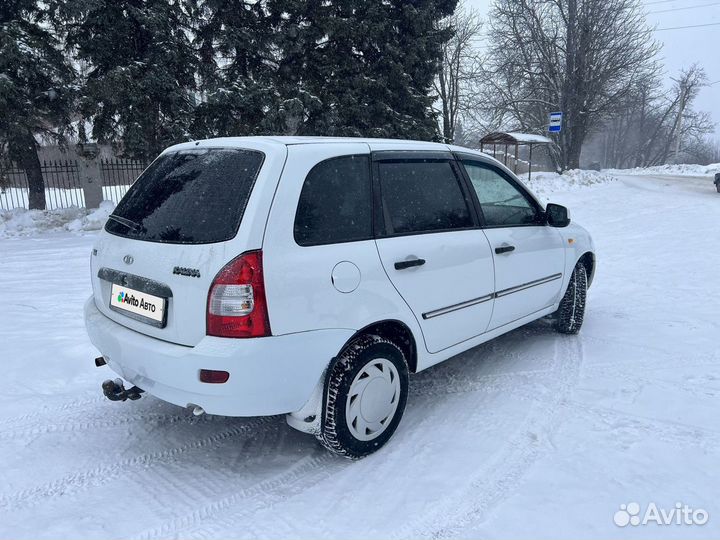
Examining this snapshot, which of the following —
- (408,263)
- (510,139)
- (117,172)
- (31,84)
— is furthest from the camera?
(510,139)

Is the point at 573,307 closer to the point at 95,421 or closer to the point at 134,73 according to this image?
the point at 95,421

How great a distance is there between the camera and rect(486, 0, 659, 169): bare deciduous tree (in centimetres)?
2667

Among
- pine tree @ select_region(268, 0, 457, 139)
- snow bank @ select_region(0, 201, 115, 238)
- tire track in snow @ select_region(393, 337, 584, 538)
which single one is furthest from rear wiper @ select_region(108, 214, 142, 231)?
pine tree @ select_region(268, 0, 457, 139)

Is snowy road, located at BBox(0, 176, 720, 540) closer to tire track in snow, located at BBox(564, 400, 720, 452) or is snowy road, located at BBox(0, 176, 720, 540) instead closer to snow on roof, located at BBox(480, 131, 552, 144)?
tire track in snow, located at BBox(564, 400, 720, 452)

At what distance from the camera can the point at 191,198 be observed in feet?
8.74

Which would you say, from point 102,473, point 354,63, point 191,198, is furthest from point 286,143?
point 354,63

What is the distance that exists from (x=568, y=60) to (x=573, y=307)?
89.5 feet

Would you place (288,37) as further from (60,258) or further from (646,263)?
(646,263)

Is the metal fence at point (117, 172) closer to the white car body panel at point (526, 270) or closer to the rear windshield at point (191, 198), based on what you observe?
the rear windshield at point (191, 198)

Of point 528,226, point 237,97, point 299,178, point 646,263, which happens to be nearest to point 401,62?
point 237,97

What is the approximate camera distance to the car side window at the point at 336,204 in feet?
8.36

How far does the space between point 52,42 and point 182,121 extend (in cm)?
393

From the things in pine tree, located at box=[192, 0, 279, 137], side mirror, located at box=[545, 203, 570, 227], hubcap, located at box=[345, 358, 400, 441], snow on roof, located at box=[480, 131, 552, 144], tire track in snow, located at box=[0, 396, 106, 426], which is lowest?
tire track in snow, located at box=[0, 396, 106, 426]

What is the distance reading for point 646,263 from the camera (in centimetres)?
767
